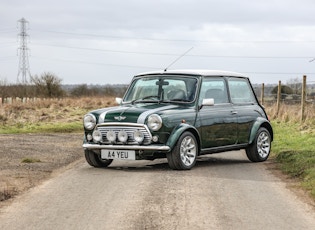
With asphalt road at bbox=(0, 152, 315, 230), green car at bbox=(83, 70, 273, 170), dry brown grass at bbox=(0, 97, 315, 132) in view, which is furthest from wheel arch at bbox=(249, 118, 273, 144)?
dry brown grass at bbox=(0, 97, 315, 132)

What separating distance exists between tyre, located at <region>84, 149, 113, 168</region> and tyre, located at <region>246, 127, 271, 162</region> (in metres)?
3.16

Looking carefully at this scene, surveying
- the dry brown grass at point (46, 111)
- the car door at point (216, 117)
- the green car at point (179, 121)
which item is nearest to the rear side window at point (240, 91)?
the green car at point (179, 121)

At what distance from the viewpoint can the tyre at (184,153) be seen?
11.9m

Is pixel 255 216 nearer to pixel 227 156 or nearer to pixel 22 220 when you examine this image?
pixel 22 220

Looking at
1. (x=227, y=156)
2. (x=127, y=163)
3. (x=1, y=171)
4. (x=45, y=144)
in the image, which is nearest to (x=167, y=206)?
(x=1, y=171)

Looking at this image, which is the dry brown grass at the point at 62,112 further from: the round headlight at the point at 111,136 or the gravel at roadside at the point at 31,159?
the round headlight at the point at 111,136

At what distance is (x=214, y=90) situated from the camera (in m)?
Result: 13.5

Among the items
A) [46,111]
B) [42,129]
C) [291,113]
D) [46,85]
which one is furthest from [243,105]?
[46,85]

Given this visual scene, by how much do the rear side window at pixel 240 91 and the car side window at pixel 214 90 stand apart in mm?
291

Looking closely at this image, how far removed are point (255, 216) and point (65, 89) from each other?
2174 inches

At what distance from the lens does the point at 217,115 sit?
1321 cm

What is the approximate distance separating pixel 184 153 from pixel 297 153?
3.47 metres

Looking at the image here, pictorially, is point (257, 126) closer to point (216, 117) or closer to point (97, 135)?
point (216, 117)

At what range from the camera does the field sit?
1266cm
